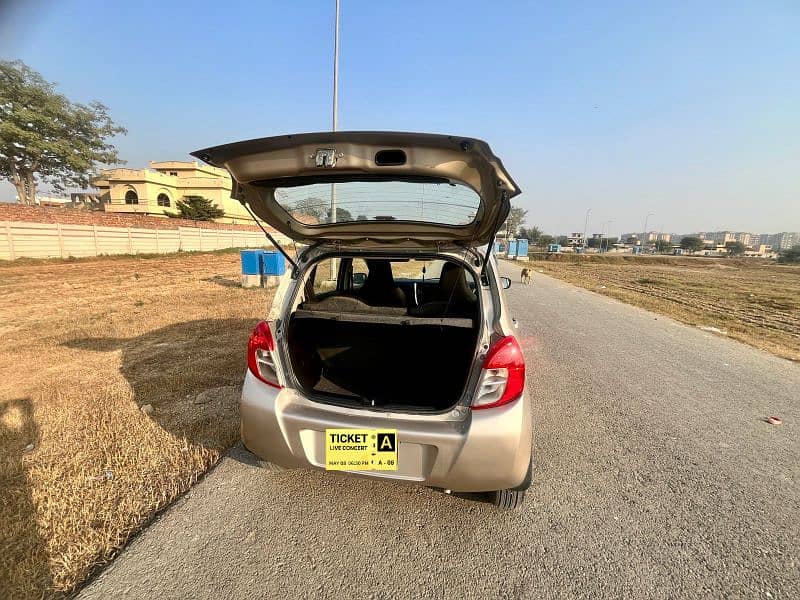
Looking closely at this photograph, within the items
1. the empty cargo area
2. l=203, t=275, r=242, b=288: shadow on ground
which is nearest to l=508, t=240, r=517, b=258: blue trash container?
l=203, t=275, r=242, b=288: shadow on ground

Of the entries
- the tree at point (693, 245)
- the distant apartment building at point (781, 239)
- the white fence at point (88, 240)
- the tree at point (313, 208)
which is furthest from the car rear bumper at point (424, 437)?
the distant apartment building at point (781, 239)

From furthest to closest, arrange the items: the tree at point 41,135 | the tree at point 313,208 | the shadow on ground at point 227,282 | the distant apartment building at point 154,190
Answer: the distant apartment building at point 154,190, the tree at point 41,135, the shadow on ground at point 227,282, the tree at point 313,208

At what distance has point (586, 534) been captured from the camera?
6.00 feet

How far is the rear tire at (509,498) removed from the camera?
192 cm

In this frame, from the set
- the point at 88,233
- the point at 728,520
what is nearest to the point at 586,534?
the point at 728,520

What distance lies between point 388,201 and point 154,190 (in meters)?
50.4

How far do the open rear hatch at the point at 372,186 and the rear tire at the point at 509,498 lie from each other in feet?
4.90

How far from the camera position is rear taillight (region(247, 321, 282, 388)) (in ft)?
6.43

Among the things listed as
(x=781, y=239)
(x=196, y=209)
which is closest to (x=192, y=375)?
(x=196, y=209)

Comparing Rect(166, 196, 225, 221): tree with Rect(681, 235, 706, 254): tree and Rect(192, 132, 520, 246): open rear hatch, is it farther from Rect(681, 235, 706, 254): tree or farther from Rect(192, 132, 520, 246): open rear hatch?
Rect(681, 235, 706, 254): tree

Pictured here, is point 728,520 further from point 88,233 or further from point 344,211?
point 88,233

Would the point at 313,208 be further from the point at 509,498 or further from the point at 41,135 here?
the point at 41,135

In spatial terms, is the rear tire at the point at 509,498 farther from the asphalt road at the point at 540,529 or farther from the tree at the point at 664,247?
the tree at the point at 664,247

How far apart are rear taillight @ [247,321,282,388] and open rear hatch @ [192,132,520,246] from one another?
814 millimetres
